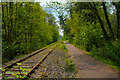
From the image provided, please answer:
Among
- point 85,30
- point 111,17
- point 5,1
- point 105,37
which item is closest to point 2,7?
point 5,1

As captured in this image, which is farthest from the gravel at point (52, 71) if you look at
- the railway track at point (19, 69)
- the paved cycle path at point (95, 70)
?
the paved cycle path at point (95, 70)

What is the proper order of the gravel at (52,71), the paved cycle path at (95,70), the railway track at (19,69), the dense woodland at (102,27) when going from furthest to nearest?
the dense woodland at (102,27) → the gravel at (52,71) → the paved cycle path at (95,70) → the railway track at (19,69)

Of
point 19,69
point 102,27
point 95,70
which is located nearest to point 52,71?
point 95,70

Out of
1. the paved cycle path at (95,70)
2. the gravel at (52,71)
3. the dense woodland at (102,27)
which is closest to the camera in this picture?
the paved cycle path at (95,70)

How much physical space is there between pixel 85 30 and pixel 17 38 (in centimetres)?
827

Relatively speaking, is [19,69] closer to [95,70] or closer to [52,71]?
[52,71]

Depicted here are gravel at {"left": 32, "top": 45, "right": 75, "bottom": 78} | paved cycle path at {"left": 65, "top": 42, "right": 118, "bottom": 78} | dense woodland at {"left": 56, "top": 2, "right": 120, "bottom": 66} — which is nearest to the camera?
paved cycle path at {"left": 65, "top": 42, "right": 118, "bottom": 78}

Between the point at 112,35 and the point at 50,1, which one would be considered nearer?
the point at 112,35

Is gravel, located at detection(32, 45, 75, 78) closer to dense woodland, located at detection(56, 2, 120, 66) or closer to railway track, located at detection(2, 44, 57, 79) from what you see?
railway track, located at detection(2, 44, 57, 79)

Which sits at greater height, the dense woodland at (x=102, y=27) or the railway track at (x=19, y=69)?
the dense woodland at (x=102, y=27)

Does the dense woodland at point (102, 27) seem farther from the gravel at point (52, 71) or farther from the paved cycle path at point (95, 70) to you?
the gravel at point (52, 71)

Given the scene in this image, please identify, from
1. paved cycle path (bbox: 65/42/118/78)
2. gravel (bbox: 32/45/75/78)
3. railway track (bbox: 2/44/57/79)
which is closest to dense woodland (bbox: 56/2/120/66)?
paved cycle path (bbox: 65/42/118/78)

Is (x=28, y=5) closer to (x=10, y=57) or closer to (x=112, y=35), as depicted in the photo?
(x=10, y=57)

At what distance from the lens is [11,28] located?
1280cm
